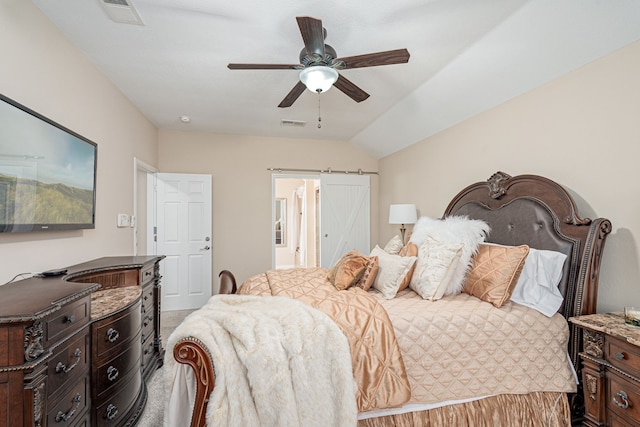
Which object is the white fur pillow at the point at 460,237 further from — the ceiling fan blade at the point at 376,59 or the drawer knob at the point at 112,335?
the drawer knob at the point at 112,335

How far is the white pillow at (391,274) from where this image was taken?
91.2 inches

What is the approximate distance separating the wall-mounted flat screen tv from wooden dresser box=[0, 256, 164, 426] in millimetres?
364

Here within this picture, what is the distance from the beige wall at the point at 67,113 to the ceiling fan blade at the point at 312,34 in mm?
1630

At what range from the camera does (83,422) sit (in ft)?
4.97

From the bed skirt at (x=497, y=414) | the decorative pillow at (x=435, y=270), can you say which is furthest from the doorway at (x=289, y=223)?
the bed skirt at (x=497, y=414)

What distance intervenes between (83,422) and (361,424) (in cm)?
141

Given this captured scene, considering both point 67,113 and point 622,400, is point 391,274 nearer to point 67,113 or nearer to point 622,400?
point 622,400

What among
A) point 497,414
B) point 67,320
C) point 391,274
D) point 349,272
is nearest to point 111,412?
point 67,320

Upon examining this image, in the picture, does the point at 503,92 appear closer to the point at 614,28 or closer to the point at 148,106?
the point at 614,28

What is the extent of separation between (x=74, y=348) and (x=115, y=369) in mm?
500

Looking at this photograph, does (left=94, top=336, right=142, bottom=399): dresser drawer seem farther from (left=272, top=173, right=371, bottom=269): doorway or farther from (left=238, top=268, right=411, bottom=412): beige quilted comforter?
(left=272, top=173, right=371, bottom=269): doorway

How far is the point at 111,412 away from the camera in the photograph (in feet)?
5.77

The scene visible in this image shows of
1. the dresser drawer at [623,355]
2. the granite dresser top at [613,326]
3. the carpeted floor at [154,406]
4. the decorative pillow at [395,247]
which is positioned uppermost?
the decorative pillow at [395,247]

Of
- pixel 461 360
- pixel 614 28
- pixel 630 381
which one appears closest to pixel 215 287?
pixel 461 360
